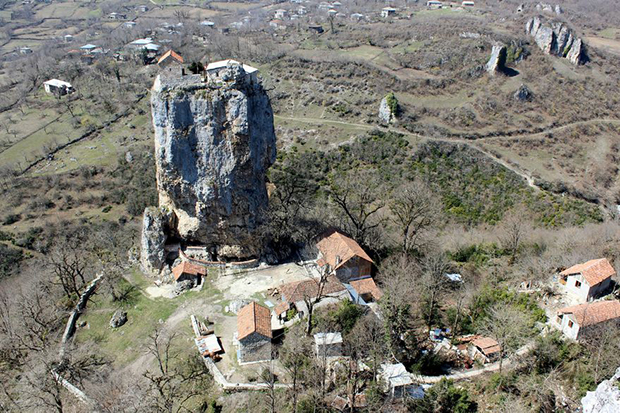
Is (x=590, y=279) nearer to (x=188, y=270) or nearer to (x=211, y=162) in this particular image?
(x=211, y=162)

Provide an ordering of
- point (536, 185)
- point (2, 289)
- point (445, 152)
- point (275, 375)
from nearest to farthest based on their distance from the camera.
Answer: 1. point (275, 375)
2. point (2, 289)
3. point (536, 185)
4. point (445, 152)

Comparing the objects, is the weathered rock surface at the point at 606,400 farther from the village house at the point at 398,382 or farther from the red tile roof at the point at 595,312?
the red tile roof at the point at 595,312

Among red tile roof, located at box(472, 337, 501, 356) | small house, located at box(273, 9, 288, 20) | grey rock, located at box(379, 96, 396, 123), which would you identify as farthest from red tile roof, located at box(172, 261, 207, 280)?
small house, located at box(273, 9, 288, 20)

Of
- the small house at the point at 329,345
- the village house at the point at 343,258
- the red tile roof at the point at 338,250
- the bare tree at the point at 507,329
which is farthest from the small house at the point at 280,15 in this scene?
the small house at the point at 329,345

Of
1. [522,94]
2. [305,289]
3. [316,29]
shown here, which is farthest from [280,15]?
[305,289]

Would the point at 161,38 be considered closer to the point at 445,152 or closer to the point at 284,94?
the point at 284,94

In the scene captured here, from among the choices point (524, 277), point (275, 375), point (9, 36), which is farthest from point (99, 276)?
point (9, 36)
